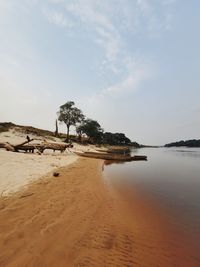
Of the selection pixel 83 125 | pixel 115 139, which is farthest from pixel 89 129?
pixel 115 139

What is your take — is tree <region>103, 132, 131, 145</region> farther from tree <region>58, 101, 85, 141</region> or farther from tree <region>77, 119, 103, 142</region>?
tree <region>58, 101, 85, 141</region>

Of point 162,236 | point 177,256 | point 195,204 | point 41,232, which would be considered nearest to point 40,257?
point 41,232

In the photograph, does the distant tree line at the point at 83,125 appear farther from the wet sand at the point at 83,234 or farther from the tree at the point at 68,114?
the wet sand at the point at 83,234

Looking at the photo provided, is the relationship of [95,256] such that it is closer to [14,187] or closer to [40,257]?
[40,257]

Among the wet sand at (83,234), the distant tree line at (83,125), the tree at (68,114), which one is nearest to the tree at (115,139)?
the distant tree line at (83,125)

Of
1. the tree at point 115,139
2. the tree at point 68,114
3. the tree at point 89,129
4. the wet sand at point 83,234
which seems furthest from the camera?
the tree at point 115,139

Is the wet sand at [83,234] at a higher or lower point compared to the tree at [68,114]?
lower

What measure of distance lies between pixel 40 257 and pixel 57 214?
2.48 m

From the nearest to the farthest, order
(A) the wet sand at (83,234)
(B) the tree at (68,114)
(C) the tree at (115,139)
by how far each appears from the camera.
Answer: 1. (A) the wet sand at (83,234)
2. (B) the tree at (68,114)
3. (C) the tree at (115,139)

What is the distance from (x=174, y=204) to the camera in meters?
9.87

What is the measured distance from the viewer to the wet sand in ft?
15.2

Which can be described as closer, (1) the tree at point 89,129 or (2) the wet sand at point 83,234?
(2) the wet sand at point 83,234

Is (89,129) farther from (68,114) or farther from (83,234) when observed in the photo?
(83,234)

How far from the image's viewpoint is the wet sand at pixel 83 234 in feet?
15.2
